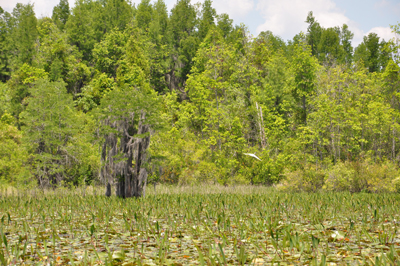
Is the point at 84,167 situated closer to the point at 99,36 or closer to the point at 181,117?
the point at 181,117

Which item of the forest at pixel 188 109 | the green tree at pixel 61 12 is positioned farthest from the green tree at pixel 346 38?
the green tree at pixel 61 12

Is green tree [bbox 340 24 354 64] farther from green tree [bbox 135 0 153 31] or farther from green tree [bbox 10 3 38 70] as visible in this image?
green tree [bbox 10 3 38 70]

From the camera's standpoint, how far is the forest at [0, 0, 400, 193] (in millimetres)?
17516

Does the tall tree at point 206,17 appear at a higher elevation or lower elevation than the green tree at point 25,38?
higher

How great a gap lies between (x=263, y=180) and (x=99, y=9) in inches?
1749

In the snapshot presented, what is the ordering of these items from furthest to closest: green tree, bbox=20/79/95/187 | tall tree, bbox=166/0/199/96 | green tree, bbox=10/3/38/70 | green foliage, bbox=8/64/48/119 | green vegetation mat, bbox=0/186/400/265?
1. tall tree, bbox=166/0/199/96
2. green tree, bbox=10/3/38/70
3. green foliage, bbox=8/64/48/119
4. green tree, bbox=20/79/95/187
5. green vegetation mat, bbox=0/186/400/265

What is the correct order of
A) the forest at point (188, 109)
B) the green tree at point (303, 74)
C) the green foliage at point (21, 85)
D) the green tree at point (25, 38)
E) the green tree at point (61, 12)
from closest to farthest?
the forest at point (188, 109), the green tree at point (303, 74), the green foliage at point (21, 85), the green tree at point (25, 38), the green tree at point (61, 12)

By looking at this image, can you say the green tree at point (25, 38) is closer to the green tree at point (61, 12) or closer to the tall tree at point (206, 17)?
the green tree at point (61, 12)

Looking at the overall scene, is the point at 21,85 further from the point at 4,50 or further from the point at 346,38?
the point at 346,38

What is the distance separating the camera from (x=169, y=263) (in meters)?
4.34

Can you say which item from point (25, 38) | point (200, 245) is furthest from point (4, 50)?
point (200, 245)

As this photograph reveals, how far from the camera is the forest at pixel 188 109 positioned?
690 inches

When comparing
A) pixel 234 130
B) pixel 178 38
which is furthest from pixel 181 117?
pixel 178 38

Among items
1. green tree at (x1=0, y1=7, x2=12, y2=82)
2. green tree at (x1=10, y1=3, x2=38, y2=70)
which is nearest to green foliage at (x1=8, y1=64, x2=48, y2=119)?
green tree at (x1=10, y1=3, x2=38, y2=70)
